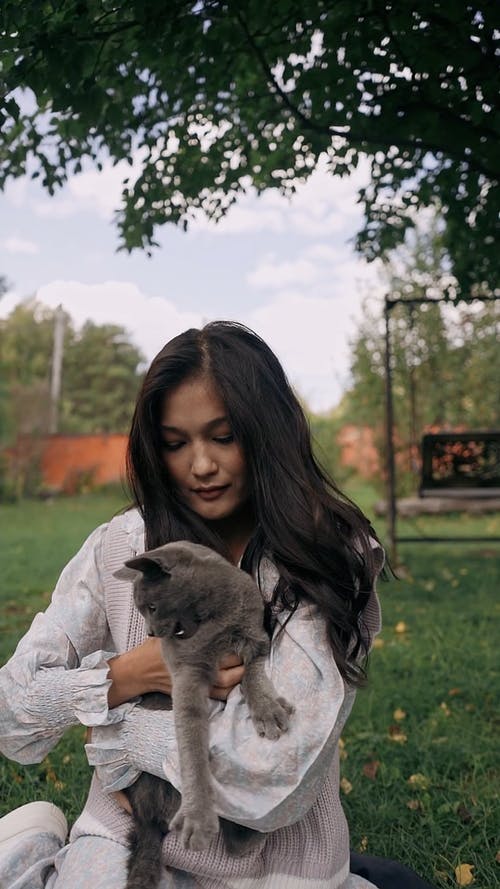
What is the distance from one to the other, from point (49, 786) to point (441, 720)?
193 centimetres

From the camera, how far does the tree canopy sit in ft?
11.5

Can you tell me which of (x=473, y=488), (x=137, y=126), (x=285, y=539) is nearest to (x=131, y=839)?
(x=285, y=539)

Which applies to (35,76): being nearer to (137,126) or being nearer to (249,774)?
(137,126)

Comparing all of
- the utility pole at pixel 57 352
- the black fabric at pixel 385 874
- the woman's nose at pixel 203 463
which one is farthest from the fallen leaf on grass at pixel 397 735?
the utility pole at pixel 57 352

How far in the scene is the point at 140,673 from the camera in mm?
2031

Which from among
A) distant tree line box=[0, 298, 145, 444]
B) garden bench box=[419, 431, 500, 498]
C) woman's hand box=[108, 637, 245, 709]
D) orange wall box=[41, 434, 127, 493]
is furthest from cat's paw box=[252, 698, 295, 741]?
distant tree line box=[0, 298, 145, 444]

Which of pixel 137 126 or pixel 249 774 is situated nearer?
pixel 249 774

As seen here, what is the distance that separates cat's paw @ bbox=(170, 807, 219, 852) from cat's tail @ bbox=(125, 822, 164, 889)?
269mm

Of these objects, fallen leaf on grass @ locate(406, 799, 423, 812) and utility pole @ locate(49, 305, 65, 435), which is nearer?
fallen leaf on grass @ locate(406, 799, 423, 812)

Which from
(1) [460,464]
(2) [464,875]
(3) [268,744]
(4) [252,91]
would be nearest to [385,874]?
(2) [464,875]

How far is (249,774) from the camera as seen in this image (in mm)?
1811

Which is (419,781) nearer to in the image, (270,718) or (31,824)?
(31,824)

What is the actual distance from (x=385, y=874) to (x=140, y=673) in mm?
1067

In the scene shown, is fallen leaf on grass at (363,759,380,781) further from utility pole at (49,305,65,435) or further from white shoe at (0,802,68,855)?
utility pole at (49,305,65,435)
